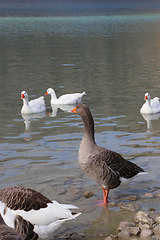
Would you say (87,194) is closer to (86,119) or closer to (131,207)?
(131,207)

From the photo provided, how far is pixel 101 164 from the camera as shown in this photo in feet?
24.1

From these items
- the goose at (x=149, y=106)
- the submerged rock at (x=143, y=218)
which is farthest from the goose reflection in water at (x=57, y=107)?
the submerged rock at (x=143, y=218)

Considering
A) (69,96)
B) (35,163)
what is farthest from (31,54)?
(35,163)

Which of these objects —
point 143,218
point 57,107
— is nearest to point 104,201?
point 143,218

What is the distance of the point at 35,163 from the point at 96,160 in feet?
10.2

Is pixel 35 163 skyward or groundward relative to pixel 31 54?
groundward

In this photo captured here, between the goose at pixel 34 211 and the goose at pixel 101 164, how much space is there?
1605mm

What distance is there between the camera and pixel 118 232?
660cm

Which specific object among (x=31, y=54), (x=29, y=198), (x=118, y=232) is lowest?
(x=118, y=232)

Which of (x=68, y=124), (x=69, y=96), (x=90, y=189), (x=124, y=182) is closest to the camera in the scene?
(x=124, y=182)

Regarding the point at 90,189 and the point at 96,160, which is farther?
the point at 90,189

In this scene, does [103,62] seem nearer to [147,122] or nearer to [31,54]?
[31,54]

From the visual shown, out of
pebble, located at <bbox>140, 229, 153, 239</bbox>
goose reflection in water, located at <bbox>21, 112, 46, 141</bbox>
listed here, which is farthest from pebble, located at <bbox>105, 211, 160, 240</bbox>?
goose reflection in water, located at <bbox>21, 112, 46, 141</bbox>

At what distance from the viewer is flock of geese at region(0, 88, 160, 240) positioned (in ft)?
18.5
